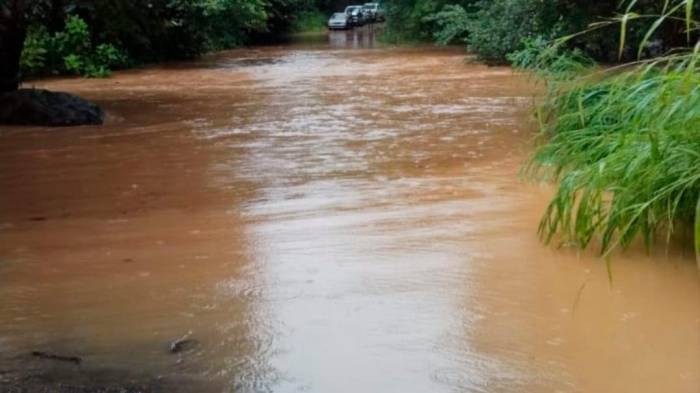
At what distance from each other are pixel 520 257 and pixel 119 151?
20.8 ft

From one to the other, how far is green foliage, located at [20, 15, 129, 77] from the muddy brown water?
12.7 m

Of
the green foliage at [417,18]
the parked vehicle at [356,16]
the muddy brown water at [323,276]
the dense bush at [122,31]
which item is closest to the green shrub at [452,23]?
the green foliage at [417,18]

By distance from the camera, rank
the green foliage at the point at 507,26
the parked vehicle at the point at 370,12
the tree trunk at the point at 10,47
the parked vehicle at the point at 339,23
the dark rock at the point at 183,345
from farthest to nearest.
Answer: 1. the parked vehicle at the point at 370,12
2. the parked vehicle at the point at 339,23
3. the green foliage at the point at 507,26
4. the tree trunk at the point at 10,47
5. the dark rock at the point at 183,345

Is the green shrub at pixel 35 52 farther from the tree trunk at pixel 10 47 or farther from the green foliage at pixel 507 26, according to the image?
the green foliage at pixel 507 26

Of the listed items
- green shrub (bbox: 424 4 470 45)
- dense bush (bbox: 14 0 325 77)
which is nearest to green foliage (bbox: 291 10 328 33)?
dense bush (bbox: 14 0 325 77)

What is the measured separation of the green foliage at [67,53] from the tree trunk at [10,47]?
25.8 ft

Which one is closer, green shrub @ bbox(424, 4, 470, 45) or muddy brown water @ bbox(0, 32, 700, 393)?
muddy brown water @ bbox(0, 32, 700, 393)

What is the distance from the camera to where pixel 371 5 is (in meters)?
64.6

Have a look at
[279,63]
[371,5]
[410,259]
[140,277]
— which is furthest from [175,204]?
[371,5]

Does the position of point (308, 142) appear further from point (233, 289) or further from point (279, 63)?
point (279, 63)

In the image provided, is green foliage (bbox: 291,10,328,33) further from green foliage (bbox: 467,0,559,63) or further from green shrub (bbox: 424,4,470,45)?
green foliage (bbox: 467,0,559,63)

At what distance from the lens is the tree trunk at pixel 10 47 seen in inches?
567

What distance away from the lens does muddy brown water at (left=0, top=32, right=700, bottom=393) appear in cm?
400

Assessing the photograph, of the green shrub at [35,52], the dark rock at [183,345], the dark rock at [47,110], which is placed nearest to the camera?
the dark rock at [183,345]
